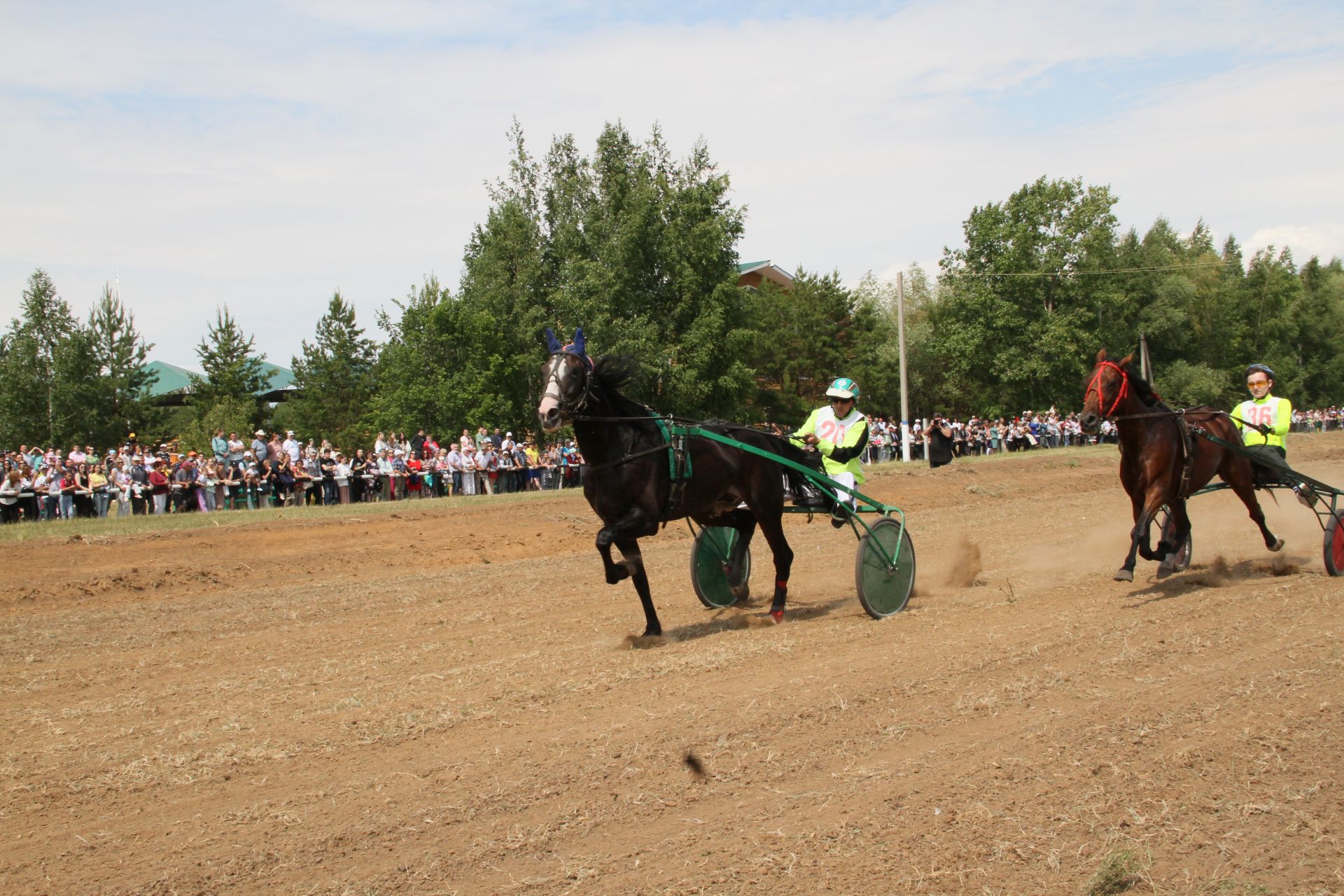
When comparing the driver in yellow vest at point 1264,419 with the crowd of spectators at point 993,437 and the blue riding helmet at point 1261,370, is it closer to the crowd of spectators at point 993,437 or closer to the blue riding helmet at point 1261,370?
the blue riding helmet at point 1261,370

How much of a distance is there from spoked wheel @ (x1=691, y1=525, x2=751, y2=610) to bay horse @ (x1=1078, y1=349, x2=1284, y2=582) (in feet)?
10.7

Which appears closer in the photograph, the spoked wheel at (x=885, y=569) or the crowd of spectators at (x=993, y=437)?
the spoked wheel at (x=885, y=569)

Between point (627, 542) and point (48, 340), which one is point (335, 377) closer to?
point (48, 340)

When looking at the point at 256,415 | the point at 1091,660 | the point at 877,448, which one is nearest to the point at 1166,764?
the point at 1091,660

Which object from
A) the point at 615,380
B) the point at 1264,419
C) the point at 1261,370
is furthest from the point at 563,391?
the point at 1264,419

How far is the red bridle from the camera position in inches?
382

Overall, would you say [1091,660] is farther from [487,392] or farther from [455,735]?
[487,392]

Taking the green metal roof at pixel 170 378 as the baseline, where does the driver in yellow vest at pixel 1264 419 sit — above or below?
below

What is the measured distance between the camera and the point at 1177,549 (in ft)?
33.7

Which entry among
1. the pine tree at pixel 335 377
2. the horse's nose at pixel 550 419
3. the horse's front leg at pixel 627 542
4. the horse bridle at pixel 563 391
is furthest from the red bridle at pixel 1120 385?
the pine tree at pixel 335 377

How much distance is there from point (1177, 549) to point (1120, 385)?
168 cm

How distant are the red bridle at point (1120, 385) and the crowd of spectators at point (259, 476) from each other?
16.6 meters

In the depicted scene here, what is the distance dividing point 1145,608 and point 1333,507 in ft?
9.93

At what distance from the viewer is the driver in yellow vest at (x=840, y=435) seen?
9891 mm
